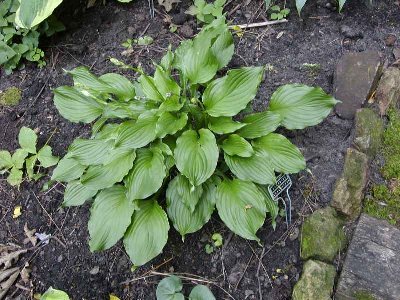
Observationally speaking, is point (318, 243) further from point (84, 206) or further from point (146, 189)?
point (84, 206)

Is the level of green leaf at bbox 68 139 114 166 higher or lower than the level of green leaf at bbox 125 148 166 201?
higher

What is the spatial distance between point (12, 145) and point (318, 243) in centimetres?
223

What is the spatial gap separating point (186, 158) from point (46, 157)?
1.22 metres

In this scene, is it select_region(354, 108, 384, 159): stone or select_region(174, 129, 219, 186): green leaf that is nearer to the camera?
select_region(174, 129, 219, 186): green leaf

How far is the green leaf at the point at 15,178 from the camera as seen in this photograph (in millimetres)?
3023

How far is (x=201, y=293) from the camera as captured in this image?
92.3 inches

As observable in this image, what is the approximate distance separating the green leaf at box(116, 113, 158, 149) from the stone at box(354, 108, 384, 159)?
1242mm

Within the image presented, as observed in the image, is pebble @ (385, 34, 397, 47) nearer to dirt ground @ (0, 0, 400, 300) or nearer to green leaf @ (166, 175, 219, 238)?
dirt ground @ (0, 0, 400, 300)

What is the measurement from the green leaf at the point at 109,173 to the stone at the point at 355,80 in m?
1.38

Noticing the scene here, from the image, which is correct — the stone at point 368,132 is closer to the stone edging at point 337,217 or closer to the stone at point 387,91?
the stone edging at point 337,217

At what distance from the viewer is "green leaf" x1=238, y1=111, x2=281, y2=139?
249 centimetres

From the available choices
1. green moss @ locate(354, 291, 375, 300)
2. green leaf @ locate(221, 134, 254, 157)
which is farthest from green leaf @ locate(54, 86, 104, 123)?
green moss @ locate(354, 291, 375, 300)

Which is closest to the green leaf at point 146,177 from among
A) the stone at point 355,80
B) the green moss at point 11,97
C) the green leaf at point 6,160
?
the green leaf at point 6,160

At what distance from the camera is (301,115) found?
8.50 feet
